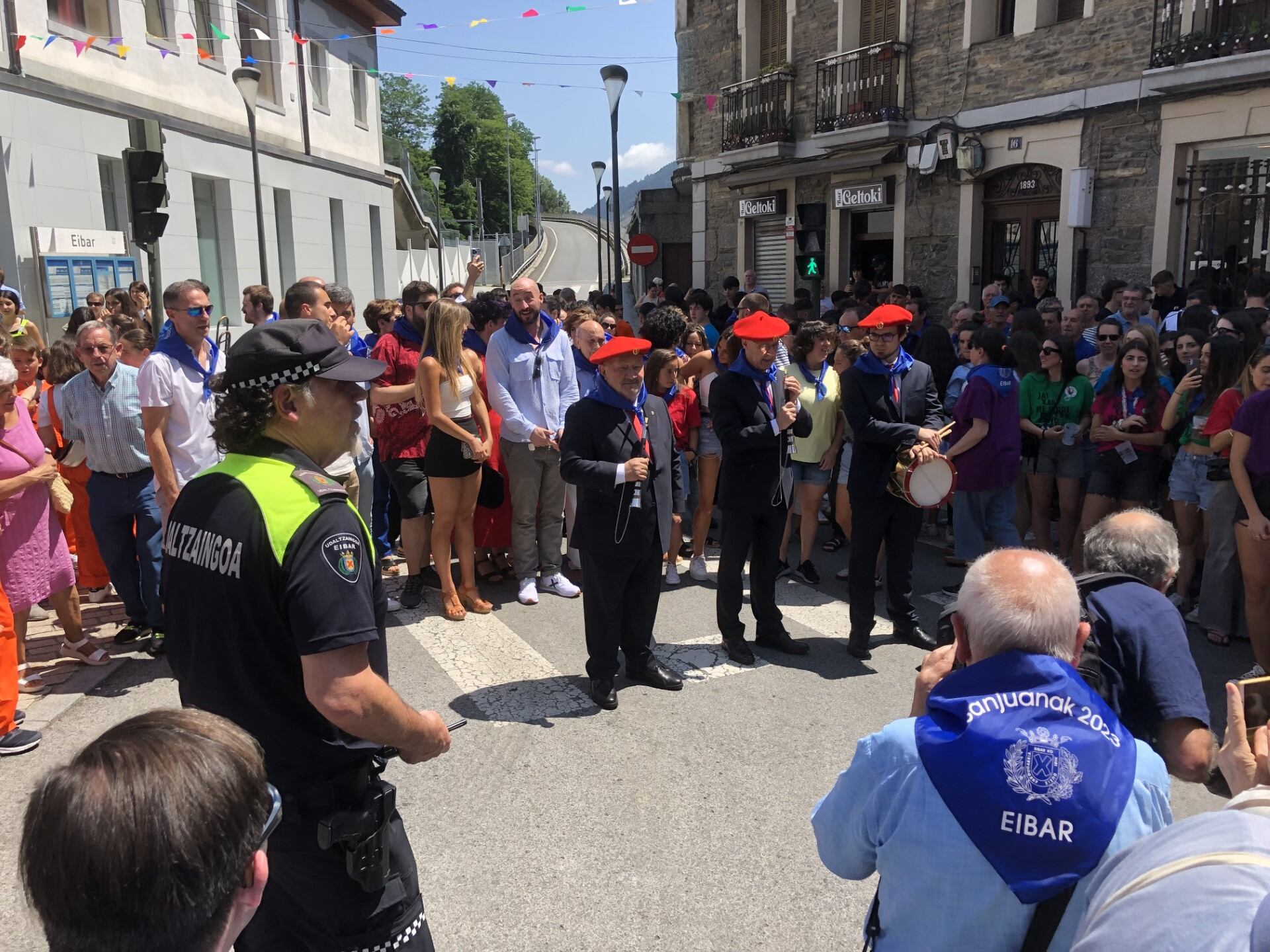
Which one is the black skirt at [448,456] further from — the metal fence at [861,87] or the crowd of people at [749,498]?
the metal fence at [861,87]

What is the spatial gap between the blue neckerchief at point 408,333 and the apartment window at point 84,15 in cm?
1024

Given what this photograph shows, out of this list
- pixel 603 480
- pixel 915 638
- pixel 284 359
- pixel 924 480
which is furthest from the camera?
pixel 915 638

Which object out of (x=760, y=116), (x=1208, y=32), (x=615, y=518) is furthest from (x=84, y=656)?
(x=760, y=116)

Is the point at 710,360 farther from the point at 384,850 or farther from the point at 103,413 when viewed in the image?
the point at 384,850

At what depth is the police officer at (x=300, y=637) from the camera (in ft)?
6.49

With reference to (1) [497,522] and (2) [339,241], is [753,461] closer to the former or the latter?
(1) [497,522]

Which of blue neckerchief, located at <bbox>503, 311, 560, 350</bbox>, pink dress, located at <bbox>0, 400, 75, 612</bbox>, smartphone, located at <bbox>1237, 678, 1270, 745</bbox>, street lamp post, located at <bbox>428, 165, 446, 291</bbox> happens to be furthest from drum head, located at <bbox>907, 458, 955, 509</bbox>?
street lamp post, located at <bbox>428, 165, 446, 291</bbox>

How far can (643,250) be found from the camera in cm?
1925

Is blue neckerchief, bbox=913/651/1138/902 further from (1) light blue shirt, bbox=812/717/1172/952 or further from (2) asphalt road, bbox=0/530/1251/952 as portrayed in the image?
(2) asphalt road, bbox=0/530/1251/952

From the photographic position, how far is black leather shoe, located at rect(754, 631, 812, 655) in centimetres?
557

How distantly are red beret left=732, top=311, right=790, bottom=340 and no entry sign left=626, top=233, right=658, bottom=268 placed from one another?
45.8ft

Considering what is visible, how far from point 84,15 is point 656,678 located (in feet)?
46.7

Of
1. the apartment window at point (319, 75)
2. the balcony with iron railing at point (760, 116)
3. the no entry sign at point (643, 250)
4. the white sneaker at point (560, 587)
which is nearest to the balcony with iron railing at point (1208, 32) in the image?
the balcony with iron railing at point (760, 116)

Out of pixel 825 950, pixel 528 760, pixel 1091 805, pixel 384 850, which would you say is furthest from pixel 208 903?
pixel 528 760
